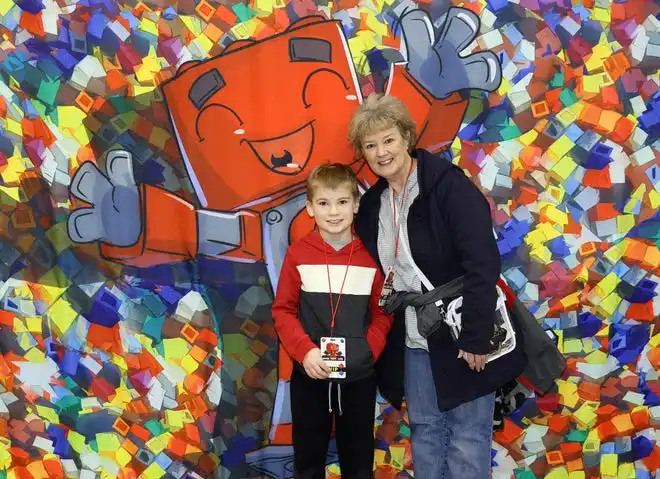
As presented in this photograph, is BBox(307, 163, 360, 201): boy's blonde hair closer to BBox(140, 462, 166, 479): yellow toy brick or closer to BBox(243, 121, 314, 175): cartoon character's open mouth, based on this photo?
BBox(243, 121, 314, 175): cartoon character's open mouth

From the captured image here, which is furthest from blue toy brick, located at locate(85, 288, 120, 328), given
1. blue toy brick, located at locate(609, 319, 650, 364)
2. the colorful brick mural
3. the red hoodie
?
blue toy brick, located at locate(609, 319, 650, 364)

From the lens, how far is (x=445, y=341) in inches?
63.7

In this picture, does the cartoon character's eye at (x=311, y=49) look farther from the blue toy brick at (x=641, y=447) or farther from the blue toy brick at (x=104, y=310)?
the blue toy brick at (x=641, y=447)

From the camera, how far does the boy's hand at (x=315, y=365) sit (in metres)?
1.63

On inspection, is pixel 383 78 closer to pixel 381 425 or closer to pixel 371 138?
pixel 371 138

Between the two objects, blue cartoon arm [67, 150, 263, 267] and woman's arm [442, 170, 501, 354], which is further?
blue cartoon arm [67, 150, 263, 267]

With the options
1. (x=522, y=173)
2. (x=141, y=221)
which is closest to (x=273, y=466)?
(x=141, y=221)

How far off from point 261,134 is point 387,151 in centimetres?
57

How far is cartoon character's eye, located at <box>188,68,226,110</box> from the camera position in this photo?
196cm

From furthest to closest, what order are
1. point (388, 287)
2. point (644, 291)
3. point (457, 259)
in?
1. point (644, 291)
2. point (388, 287)
3. point (457, 259)

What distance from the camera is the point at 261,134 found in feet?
6.47

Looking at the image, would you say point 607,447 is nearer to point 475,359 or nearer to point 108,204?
point 475,359

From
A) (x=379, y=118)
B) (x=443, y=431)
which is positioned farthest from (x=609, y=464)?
(x=379, y=118)

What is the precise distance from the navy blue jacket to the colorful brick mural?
1.13 feet
